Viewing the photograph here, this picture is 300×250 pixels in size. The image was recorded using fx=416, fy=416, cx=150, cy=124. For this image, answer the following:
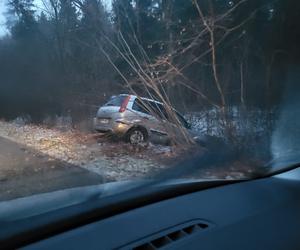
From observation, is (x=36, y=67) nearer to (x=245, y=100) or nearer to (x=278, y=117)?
(x=278, y=117)

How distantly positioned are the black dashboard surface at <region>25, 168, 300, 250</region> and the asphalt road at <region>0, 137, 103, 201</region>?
1.09 metres

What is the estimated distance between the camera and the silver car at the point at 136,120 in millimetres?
5844

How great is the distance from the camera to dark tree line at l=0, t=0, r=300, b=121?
4387 mm

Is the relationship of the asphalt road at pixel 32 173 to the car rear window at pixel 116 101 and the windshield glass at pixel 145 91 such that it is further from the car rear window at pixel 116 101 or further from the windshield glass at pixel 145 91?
the car rear window at pixel 116 101

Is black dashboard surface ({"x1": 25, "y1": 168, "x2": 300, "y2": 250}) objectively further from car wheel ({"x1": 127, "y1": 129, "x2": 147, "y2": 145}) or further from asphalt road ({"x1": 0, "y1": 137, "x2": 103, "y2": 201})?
car wheel ({"x1": 127, "y1": 129, "x2": 147, "y2": 145})

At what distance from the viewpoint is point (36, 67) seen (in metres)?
4.68

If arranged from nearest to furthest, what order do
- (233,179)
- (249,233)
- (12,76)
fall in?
(249,233) < (233,179) < (12,76)

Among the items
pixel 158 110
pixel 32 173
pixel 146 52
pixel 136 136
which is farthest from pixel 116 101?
pixel 32 173

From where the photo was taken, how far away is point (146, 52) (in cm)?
824

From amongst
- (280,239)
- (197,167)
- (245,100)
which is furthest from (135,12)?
(280,239)

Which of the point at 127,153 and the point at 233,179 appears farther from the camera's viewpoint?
the point at 127,153

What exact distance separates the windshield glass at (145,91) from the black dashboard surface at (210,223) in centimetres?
30

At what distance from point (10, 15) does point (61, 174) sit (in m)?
1.52

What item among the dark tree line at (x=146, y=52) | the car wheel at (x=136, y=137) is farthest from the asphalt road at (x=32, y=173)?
the car wheel at (x=136, y=137)
